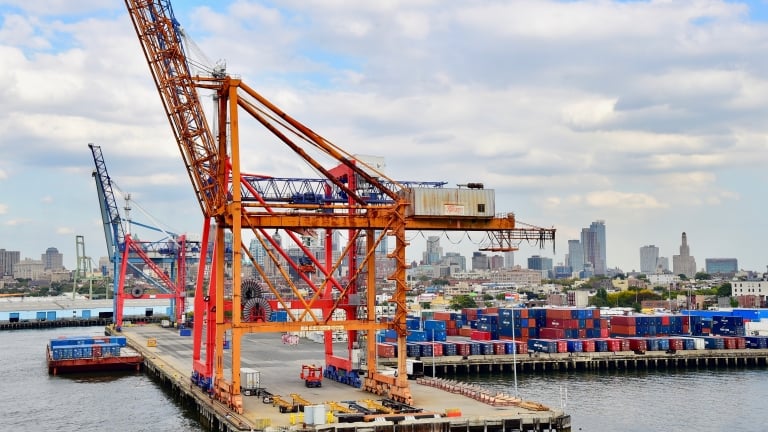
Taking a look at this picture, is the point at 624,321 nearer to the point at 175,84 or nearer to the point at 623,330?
the point at 623,330

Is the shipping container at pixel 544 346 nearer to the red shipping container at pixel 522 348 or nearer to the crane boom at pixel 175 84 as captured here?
the red shipping container at pixel 522 348

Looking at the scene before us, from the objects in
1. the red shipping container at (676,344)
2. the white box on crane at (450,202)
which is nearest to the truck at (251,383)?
the white box on crane at (450,202)

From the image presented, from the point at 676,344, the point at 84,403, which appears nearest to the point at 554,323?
the point at 676,344

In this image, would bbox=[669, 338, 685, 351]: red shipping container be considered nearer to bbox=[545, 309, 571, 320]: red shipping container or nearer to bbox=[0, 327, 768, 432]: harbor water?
bbox=[0, 327, 768, 432]: harbor water

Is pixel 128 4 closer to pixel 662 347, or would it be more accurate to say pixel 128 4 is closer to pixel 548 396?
pixel 548 396

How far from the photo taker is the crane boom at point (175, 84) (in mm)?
58250

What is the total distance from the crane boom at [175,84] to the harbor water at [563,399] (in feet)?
47.6

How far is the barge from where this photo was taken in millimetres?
81500

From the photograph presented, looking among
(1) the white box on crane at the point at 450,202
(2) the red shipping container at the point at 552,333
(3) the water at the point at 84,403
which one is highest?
(1) the white box on crane at the point at 450,202

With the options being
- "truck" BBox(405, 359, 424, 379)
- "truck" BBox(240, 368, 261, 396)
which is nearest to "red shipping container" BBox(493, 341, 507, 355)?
"truck" BBox(405, 359, 424, 379)

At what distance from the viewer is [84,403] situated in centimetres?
6300

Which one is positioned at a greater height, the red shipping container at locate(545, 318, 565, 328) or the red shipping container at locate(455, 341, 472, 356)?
the red shipping container at locate(545, 318, 565, 328)

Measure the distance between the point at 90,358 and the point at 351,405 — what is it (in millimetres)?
42361

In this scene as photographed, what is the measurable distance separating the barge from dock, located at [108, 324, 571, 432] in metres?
10.0
